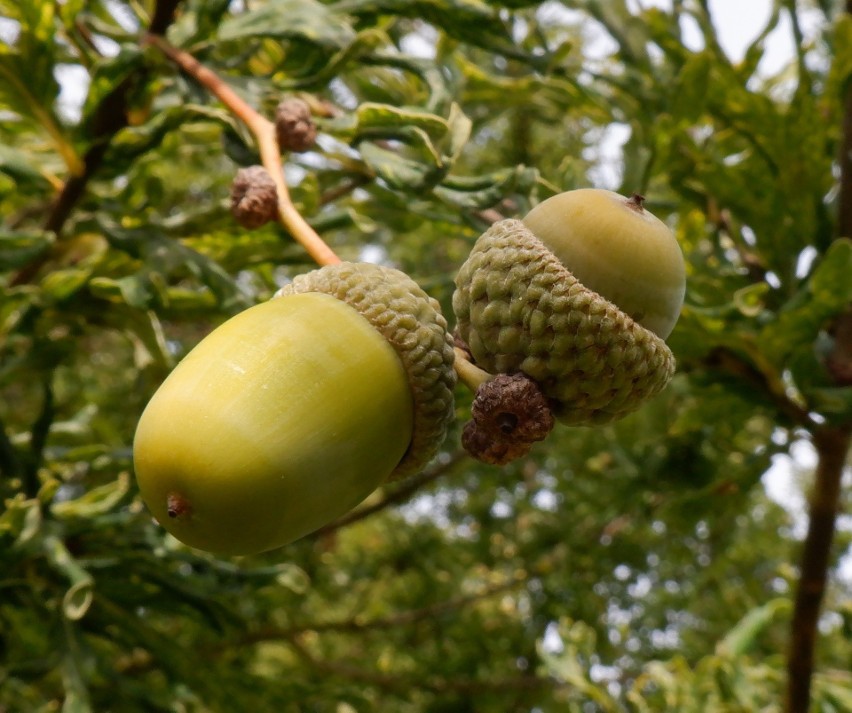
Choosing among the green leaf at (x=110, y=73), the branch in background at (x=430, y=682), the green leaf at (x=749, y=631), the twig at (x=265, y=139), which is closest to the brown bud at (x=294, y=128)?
the twig at (x=265, y=139)

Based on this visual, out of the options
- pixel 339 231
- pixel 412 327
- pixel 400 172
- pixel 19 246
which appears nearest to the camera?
pixel 412 327

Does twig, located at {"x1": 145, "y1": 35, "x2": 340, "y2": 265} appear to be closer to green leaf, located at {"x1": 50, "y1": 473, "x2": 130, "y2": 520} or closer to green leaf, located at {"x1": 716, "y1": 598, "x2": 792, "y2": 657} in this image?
green leaf, located at {"x1": 50, "y1": 473, "x2": 130, "y2": 520}

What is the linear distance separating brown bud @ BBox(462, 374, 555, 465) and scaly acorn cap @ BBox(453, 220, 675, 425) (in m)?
0.03

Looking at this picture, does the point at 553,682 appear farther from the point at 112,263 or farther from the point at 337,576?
the point at 112,263

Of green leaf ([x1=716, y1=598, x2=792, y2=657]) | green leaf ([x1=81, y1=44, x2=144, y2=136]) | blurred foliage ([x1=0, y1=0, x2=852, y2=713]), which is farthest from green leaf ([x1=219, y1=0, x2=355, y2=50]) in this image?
green leaf ([x1=716, y1=598, x2=792, y2=657])

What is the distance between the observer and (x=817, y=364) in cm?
177

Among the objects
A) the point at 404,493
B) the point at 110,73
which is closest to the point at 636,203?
the point at 110,73

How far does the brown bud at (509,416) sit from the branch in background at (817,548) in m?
1.15

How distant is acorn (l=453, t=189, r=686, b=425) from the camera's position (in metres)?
1.01

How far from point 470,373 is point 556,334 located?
13cm

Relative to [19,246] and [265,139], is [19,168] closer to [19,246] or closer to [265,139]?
[19,246]

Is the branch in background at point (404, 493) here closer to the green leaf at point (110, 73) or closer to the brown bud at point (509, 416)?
the green leaf at point (110, 73)

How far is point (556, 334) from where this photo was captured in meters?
1.01

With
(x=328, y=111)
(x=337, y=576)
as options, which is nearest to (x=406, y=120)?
(x=328, y=111)
